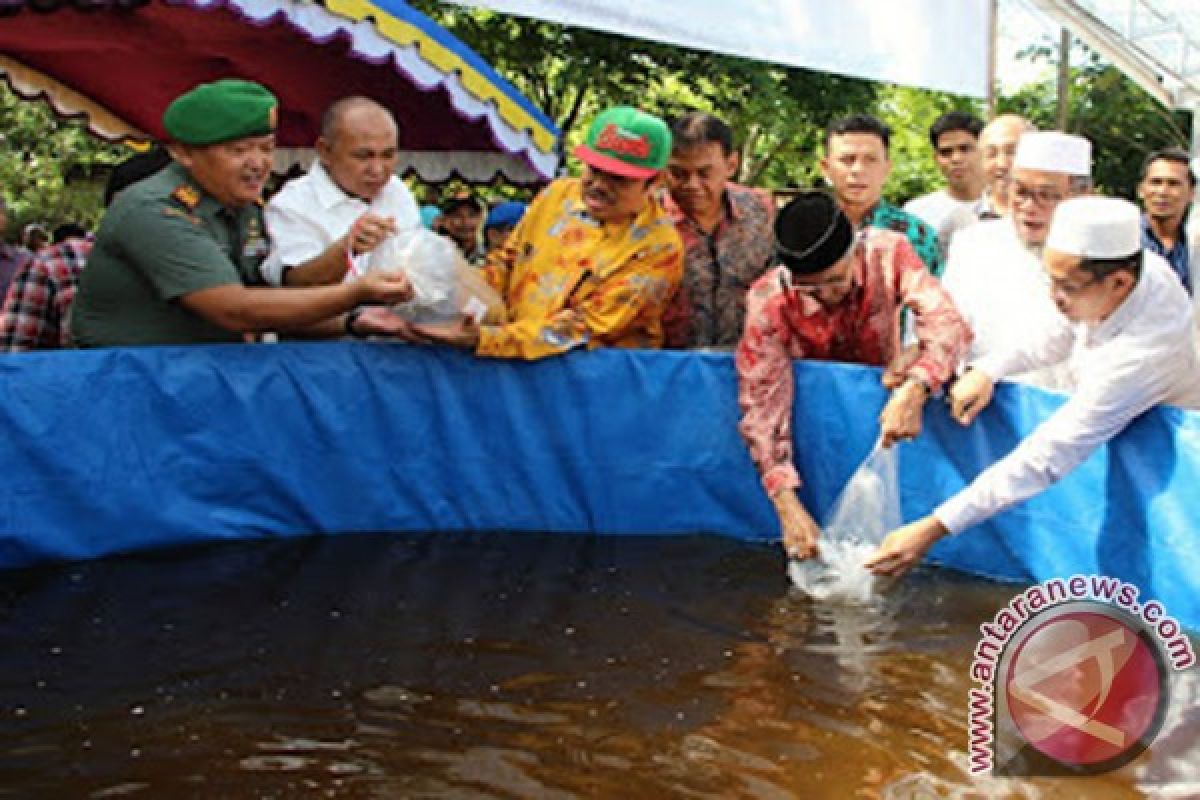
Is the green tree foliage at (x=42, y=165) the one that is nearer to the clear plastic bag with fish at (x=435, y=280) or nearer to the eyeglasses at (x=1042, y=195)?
the clear plastic bag with fish at (x=435, y=280)

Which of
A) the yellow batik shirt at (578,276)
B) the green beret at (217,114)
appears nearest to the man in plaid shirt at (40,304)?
the green beret at (217,114)

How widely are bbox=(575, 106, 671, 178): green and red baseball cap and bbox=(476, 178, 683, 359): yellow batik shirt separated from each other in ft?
0.73

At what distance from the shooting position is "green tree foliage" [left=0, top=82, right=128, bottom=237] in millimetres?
23672

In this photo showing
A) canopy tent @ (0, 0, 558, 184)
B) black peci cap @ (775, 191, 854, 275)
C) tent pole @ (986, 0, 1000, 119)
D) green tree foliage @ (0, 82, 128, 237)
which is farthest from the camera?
green tree foliage @ (0, 82, 128, 237)

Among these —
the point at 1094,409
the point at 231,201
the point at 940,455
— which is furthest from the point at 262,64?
the point at 1094,409

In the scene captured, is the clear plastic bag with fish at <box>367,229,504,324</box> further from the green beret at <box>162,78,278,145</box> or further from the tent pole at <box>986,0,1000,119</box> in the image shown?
the tent pole at <box>986,0,1000,119</box>

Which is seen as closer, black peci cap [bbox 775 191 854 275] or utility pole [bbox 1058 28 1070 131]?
black peci cap [bbox 775 191 854 275]

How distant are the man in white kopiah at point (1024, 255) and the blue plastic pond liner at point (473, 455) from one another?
369mm

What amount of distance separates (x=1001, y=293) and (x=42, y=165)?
939 inches

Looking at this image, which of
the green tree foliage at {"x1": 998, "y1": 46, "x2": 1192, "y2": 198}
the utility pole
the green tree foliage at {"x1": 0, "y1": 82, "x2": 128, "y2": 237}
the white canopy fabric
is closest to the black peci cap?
the white canopy fabric

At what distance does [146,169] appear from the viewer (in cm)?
480

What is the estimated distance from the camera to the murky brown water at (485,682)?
2.63 metres

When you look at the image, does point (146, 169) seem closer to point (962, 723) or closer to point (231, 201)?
point (231, 201)

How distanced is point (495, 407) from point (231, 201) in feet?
3.64
